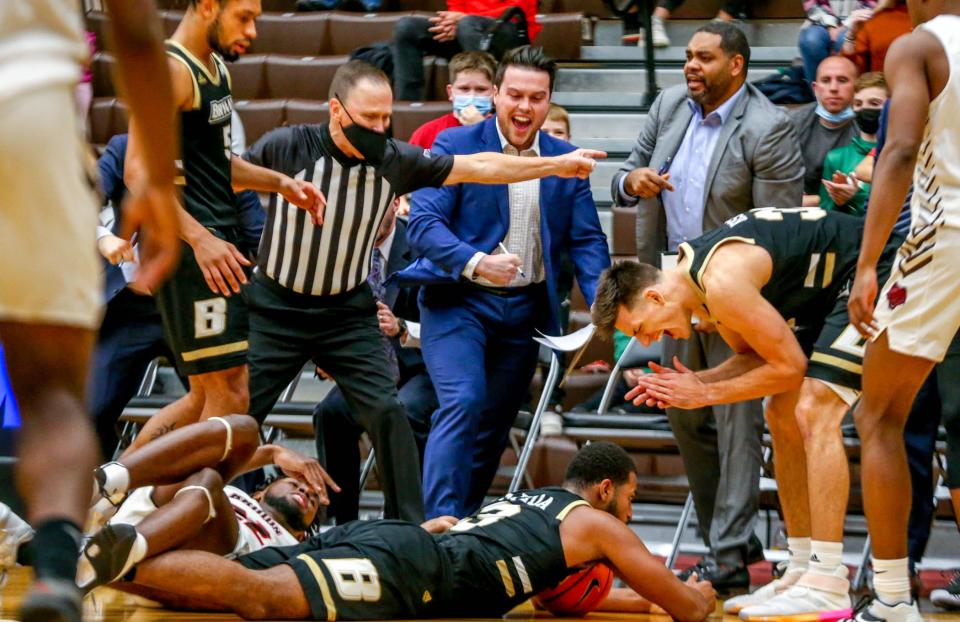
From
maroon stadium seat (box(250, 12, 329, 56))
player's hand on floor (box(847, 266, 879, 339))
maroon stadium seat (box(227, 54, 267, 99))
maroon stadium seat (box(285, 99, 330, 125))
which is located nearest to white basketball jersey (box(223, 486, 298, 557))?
player's hand on floor (box(847, 266, 879, 339))

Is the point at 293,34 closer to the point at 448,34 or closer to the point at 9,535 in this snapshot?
the point at 448,34

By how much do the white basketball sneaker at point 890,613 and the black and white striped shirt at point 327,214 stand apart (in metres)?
2.20

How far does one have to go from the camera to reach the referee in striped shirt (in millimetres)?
5336

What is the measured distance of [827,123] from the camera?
21.0ft

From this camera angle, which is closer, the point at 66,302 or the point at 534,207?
the point at 66,302

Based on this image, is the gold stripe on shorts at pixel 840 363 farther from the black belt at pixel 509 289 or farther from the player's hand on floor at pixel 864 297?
the black belt at pixel 509 289

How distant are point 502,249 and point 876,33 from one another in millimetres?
2259

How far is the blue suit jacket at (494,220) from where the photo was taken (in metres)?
5.91

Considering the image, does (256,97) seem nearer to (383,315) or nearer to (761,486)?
(383,315)

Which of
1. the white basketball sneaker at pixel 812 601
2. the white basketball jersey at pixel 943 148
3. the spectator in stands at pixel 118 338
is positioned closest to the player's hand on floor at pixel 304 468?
the spectator in stands at pixel 118 338

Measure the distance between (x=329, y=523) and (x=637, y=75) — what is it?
3490mm

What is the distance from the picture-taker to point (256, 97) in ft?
31.1

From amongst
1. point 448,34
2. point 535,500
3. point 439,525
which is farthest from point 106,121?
point 535,500

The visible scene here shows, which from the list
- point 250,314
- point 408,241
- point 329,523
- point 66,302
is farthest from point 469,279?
point 66,302
